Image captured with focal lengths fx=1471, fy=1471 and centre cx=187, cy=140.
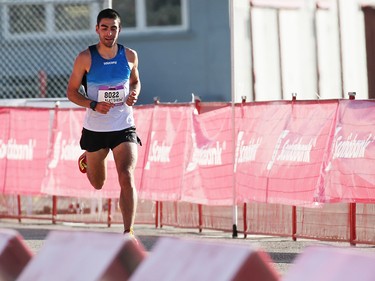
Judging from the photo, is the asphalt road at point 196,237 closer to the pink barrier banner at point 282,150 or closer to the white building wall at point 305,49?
the pink barrier banner at point 282,150

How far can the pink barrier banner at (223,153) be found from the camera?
1235 cm

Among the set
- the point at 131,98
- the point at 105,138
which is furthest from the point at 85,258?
the point at 105,138

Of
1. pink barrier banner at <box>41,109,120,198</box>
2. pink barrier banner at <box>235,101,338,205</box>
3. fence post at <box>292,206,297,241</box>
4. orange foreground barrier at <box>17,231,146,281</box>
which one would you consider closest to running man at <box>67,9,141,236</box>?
pink barrier banner at <box>235,101,338,205</box>

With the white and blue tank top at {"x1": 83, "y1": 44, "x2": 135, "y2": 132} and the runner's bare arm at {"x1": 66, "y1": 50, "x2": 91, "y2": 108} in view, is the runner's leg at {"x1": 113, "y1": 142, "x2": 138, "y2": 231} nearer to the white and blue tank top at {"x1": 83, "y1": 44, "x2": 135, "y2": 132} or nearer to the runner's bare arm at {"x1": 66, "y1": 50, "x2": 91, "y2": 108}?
the white and blue tank top at {"x1": 83, "y1": 44, "x2": 135, "y2": 132}

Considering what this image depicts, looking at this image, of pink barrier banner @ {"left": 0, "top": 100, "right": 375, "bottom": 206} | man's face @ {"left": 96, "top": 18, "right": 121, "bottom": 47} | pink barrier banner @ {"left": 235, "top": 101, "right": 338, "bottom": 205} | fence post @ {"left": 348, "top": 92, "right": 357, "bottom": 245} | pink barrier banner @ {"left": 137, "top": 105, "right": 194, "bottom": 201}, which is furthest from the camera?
pink barrier banner @ {"left": 137, "top": 105, "right": 194, "bottom": 201}

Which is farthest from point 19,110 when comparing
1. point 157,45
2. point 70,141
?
point 157,45

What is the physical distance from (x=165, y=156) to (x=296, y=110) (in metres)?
2.31

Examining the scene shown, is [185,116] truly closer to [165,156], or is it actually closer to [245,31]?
[165,156]

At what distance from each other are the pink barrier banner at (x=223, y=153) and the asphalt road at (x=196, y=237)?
0.37 m

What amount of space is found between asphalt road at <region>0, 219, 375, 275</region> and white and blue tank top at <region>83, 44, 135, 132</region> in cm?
117

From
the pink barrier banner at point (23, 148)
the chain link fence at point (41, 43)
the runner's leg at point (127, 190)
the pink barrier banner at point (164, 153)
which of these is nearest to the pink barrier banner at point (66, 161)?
the pink barrier banner at point (23, 148)

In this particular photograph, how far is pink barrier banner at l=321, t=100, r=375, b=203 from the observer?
1204 centimetres

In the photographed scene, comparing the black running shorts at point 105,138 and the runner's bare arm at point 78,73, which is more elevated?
the runner's bare arm at point 78,73

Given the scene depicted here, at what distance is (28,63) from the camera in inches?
933
